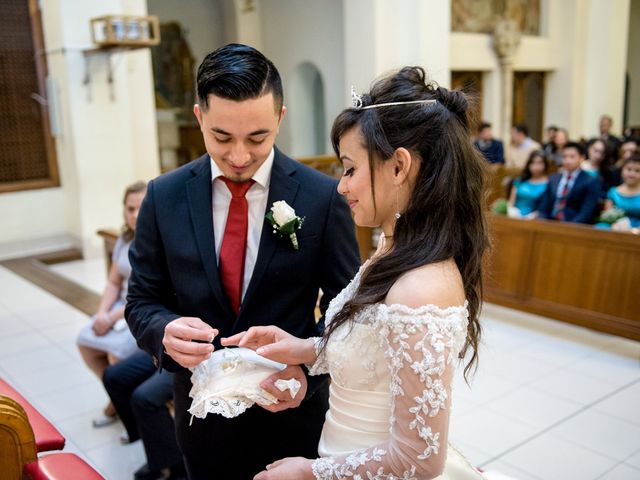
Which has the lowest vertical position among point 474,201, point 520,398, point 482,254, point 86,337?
point 520,398

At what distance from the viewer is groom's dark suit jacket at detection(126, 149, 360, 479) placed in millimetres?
1817

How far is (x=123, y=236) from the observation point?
4.01 m

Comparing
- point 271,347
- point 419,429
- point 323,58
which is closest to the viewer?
point 419,429

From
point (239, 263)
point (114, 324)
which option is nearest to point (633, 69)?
point (114, 324)

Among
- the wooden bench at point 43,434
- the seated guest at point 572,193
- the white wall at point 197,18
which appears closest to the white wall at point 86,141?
the white wall at point 197,18

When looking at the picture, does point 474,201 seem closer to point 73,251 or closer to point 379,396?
point 379,396

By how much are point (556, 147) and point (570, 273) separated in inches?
216

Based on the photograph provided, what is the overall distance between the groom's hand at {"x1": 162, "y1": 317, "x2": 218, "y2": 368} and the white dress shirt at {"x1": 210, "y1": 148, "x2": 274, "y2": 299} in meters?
0.26

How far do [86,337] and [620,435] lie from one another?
333cm

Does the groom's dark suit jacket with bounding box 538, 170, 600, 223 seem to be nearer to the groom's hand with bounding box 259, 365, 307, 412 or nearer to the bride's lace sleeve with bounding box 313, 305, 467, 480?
the groom's hand with bounding box 259, 365, 307, 412

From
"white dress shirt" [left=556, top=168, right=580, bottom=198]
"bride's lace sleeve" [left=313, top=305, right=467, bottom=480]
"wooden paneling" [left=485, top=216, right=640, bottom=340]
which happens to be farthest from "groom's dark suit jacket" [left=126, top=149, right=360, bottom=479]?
"white dress shirt" [left=556, top=168, right=580, bottom=198]

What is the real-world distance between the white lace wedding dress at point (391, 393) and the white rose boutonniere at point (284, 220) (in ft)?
0.83

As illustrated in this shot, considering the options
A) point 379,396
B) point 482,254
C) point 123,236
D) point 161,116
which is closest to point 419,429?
point 379,396

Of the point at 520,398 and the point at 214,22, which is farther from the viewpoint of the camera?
the point at 214,22
